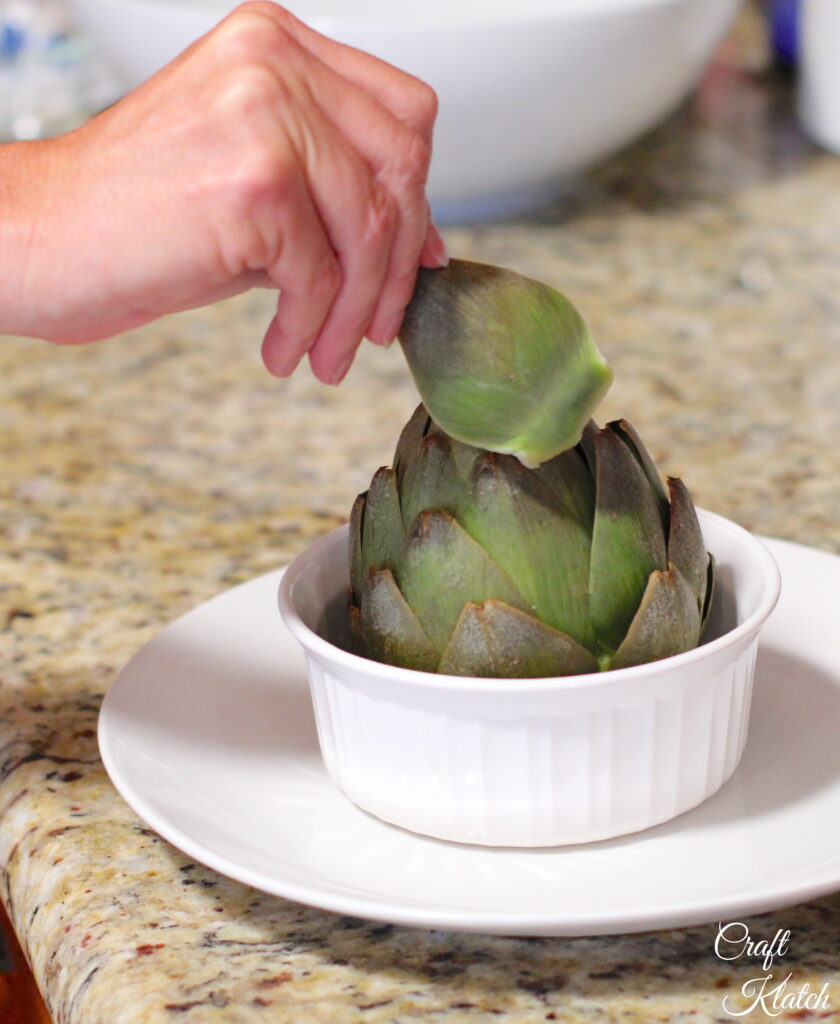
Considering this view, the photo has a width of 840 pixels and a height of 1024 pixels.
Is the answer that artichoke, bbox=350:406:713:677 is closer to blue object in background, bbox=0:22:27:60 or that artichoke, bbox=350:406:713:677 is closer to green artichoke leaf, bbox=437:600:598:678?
green artichoke leaf, bbox=437:600:598:678

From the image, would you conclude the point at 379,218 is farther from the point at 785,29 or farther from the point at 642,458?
the point at 785,29

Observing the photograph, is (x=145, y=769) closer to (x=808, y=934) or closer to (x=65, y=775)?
(x=65, y=775)

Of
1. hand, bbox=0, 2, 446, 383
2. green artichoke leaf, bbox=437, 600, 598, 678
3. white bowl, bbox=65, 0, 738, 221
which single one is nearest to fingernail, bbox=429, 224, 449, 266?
hand, bbox=0, 2, 446, 383

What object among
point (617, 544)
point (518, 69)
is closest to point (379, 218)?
point (617, 544)

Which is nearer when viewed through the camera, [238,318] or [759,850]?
[759,850]

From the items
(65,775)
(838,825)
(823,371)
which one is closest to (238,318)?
(823,371)
